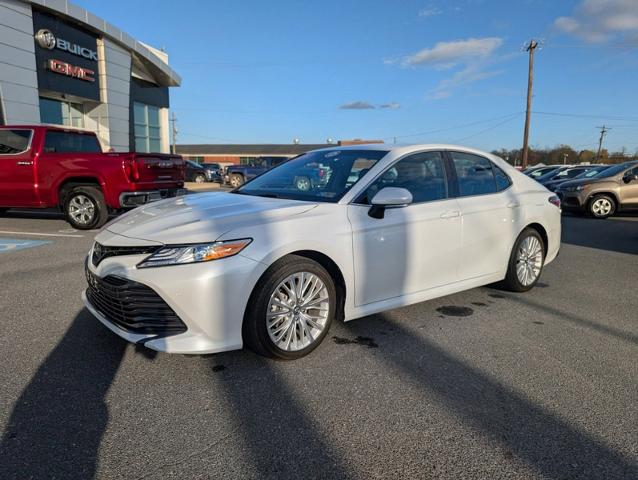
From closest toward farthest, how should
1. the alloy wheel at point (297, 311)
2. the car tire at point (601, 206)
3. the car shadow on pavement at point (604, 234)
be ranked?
the alloy wheel at point (297, 311) < the car shadow on pavement at point (604, 234) < the car tire at point (601, 206)

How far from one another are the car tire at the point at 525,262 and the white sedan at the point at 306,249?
3cm

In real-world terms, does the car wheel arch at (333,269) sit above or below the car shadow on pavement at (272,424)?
above

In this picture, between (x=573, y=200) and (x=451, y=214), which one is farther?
(x=573, y=200)

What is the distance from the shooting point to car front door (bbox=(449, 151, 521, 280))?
13.9 ft

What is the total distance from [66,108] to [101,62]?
2.85 metres

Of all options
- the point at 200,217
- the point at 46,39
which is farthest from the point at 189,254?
the point at 46,39

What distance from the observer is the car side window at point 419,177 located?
3811mm

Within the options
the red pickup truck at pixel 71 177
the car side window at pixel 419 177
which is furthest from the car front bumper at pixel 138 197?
the car side window at pixel 419 177

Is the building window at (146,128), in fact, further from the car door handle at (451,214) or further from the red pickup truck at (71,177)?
the car door handle at (451,214)

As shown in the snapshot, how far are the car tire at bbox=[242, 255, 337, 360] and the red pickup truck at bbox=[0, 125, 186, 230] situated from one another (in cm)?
637

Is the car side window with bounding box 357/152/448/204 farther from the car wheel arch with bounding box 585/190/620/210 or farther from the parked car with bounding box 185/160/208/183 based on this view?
the parked car with bounding box 185/160/208/183

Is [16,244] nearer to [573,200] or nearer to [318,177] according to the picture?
[318,177]

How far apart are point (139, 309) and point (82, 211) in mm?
6873

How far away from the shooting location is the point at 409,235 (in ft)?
12.2
